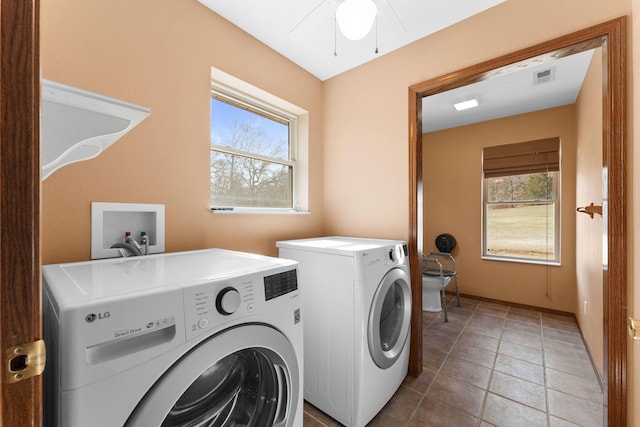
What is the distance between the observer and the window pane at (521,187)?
10.5 feet

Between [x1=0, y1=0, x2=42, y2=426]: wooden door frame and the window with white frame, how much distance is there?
4.14 meters

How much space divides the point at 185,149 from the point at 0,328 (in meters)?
1.31

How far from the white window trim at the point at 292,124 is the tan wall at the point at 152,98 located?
8 centimetres

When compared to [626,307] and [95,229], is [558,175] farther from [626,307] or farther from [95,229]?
[95,229]

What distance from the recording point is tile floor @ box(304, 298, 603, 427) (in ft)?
5.01

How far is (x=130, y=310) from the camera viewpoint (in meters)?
0.59

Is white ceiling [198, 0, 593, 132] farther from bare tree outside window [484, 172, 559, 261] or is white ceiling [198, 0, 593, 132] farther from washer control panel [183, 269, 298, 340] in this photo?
washer control panel [183, 269, 298, 340]

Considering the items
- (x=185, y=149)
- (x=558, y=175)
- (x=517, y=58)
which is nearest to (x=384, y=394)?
(x=185, y=149)

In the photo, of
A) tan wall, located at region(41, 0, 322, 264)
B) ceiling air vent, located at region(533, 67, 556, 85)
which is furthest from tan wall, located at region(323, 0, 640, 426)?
ceiling air vent, located at region(533, 67, 556, 85)

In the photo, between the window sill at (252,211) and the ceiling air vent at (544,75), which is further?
the ceiling air vent at (544,75)

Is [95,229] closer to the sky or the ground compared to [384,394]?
closer to the sky

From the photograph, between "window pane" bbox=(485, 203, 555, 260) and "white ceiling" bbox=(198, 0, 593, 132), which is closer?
"white ceiling" bbox=(198, 0, 593, 132)

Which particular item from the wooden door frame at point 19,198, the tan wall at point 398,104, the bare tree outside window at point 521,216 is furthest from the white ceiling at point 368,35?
the wooden door frame at point 19,198

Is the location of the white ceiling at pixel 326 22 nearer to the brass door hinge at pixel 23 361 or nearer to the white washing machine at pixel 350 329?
the white washing machine at pixel 350 329
